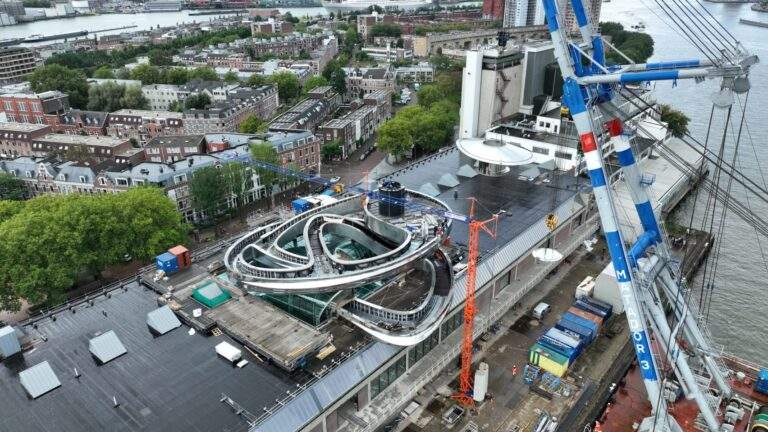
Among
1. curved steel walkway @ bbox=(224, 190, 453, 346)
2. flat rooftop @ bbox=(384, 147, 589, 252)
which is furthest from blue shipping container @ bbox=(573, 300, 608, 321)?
curved steel walkway @ bbox=(224, 190, 453, 346)

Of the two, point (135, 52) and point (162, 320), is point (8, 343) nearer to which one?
point (162, 320)

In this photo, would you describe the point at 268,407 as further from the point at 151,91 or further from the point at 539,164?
the point at 151,91

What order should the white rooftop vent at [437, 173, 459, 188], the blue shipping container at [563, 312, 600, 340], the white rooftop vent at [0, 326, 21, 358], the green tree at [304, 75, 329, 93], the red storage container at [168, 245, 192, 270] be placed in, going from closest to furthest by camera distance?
the white rooftop vent at [0, 326, 21, 358] < the red storage container at [168, 245, 192, 270] < the blue shipping container at [563, 312, 600, 340] < the white rooftop vent at [437, 173, 459, 188] < the green tree at [304, 75, 329, 93]

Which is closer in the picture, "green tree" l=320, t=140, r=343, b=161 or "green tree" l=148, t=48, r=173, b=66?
"green tree" l=320, t=140, r=343, b=161

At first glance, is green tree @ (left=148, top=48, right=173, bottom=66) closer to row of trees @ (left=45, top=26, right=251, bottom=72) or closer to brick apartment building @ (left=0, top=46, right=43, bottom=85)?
row of trees @ (left=45, top=26, right=251, bottom=72)

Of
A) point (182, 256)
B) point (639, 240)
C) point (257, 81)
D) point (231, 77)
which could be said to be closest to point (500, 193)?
point (639, 240)

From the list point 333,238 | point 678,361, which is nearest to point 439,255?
point 333,238

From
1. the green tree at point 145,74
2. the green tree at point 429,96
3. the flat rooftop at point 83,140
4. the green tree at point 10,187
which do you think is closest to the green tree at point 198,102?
the flat rooftop at point 83,140
